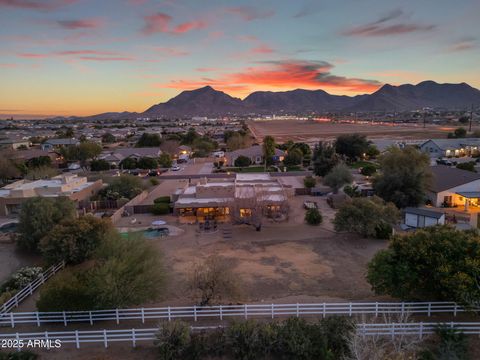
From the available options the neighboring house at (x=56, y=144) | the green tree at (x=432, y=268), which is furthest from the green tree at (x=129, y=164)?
the green tree at (x=432, y=268)

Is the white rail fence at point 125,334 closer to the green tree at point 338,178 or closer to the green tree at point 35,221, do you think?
the green tree at point 35,221

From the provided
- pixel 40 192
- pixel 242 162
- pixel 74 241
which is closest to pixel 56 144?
pixel 242 162

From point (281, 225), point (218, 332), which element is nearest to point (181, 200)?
point (281, 225)

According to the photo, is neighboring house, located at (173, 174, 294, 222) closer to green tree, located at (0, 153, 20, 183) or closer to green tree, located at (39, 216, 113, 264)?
green tree, located at (39, 216, 113, 264)

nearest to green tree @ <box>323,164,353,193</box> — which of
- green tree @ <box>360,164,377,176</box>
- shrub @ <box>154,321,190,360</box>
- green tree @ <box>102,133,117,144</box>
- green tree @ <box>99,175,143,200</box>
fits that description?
green tree @ <box>360,164,377,176</box>

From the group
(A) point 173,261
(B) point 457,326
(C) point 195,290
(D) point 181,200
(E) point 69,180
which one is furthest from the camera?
(E) point 69,180

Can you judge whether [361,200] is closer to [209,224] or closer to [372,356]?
[209,224]
